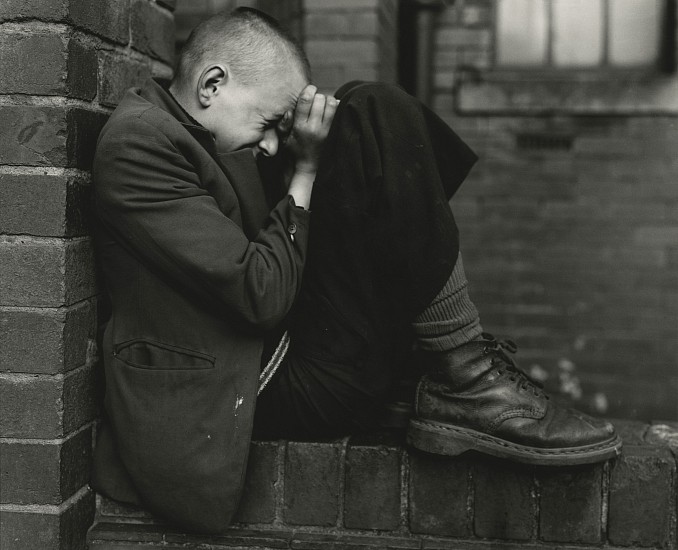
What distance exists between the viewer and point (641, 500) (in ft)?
5.97

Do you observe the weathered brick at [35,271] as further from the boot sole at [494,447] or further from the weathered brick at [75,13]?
the boot sole at [494,447]

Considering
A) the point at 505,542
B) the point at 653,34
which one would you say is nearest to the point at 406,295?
the point at 505,542

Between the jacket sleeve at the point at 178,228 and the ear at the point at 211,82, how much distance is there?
0.90 feet

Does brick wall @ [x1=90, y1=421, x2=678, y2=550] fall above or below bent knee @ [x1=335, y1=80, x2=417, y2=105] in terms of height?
below

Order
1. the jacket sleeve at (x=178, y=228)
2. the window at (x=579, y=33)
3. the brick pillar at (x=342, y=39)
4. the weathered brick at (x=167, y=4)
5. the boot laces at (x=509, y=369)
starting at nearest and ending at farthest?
the jacket sleeve at (x=178, y=228) → the boot laces at (x=509, y=369) → the weathered brick at (x=167, y=4) → the brick pillar at (x=342, y=39) → the window at (x=579, y=33)

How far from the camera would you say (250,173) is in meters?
1.90

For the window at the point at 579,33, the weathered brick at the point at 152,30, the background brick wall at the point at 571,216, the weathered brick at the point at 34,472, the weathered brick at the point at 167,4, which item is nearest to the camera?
the weathered brick at the point at 34,472

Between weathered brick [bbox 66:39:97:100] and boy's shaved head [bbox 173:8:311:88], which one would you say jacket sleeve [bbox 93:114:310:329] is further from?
boy's shaved head [bbox 173:8:311:88]

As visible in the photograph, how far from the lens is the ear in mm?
1948

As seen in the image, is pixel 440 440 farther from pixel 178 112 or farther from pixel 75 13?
pixel 75 13

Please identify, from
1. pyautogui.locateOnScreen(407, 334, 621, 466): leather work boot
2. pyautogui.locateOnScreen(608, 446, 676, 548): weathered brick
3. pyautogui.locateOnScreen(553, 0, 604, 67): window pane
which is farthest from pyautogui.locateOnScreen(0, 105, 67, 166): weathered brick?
pyautogui.locateOnScreen(553, 0, 604, 67): window pane

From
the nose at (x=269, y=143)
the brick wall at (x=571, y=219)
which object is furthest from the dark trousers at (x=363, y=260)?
the brick wall at (x=571, y=219)

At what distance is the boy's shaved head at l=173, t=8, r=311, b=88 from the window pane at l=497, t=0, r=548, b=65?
2.83 meters

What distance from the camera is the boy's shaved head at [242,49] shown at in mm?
1957
